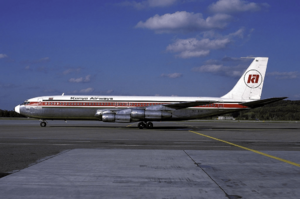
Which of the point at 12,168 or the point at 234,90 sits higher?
the point at 234,90

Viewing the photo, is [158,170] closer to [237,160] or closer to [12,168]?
[237,160]

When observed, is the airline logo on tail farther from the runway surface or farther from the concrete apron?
the concrete apron

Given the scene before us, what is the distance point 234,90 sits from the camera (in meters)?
34.3

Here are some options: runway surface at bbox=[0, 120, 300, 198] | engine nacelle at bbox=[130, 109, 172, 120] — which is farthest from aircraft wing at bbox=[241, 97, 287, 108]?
runway surface at bbox=[0, 120, 300, 198]

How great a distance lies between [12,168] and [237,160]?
6982 mm

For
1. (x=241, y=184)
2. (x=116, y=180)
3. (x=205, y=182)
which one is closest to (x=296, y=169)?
(x=241, y=184)

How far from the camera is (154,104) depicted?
107 ft

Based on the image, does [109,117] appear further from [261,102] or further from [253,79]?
[253,79]

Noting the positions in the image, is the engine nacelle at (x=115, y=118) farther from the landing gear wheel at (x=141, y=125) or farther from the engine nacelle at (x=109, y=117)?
the landing gear wheel at (x=141, y=125)

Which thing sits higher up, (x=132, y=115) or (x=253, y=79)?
(x=253, y=79)

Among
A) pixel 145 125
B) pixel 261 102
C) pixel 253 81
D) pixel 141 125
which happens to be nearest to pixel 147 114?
pixel 141 125

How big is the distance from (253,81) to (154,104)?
12.2 metres

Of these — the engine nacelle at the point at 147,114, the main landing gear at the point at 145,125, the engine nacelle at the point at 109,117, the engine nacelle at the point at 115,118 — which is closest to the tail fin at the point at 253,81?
the engine nacelle at the point at 147,114

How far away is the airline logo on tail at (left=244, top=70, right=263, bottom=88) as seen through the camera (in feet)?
111
